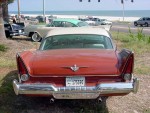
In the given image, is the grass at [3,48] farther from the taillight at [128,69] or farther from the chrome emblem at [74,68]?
the taillight at [128,69]

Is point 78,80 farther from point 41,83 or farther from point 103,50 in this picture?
point 103,50

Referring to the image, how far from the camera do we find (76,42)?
7039 millimetres

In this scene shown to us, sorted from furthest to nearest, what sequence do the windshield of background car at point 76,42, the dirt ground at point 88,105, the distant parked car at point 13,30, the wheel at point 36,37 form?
the distant parked car at point 13,30 → the wheel at point 36,37 → the windshield of background car at point 76,42 → the dirt ground at point 88,105

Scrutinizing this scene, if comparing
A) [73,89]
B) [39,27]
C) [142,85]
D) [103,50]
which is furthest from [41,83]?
[39,27]

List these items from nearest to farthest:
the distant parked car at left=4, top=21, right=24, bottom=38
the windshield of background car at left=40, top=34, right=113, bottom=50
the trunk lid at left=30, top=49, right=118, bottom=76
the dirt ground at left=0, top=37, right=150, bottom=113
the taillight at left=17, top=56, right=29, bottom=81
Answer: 1. the trunk lid at left=30, top=49, right=118, bottom=76
2. the taillight at left=17, top=56, right=29, bottom=81
3. the dirt ground at left=0, top=37, right=150, bottom=113
4. the windshield of background car at left=40, top=34, right=113, bottom=50
5. the distant parked car at left=4, top=21, right=24, bottom=38

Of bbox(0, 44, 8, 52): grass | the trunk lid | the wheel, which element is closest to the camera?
the trunk lid

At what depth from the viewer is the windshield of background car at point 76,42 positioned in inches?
272

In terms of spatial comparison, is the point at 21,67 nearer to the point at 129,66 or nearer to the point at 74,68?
the point at 74,68

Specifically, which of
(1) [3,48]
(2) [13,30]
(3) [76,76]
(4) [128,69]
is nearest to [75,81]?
(3) [76,76]

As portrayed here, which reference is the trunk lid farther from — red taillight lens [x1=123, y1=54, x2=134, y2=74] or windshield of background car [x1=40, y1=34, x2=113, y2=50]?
windshield of background car [x1=40, y1=34, x2=113, y2=50]

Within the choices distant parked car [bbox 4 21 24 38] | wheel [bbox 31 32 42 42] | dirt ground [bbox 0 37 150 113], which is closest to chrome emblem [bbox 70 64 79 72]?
dirt ground [bbox 0 37 150 113]

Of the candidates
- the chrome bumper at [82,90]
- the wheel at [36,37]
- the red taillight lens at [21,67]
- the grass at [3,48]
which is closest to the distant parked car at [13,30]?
the wheel at [36,37]

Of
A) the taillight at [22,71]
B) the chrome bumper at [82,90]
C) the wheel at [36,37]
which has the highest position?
the taillight at [22,71]

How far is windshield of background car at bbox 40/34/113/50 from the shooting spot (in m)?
6.91
